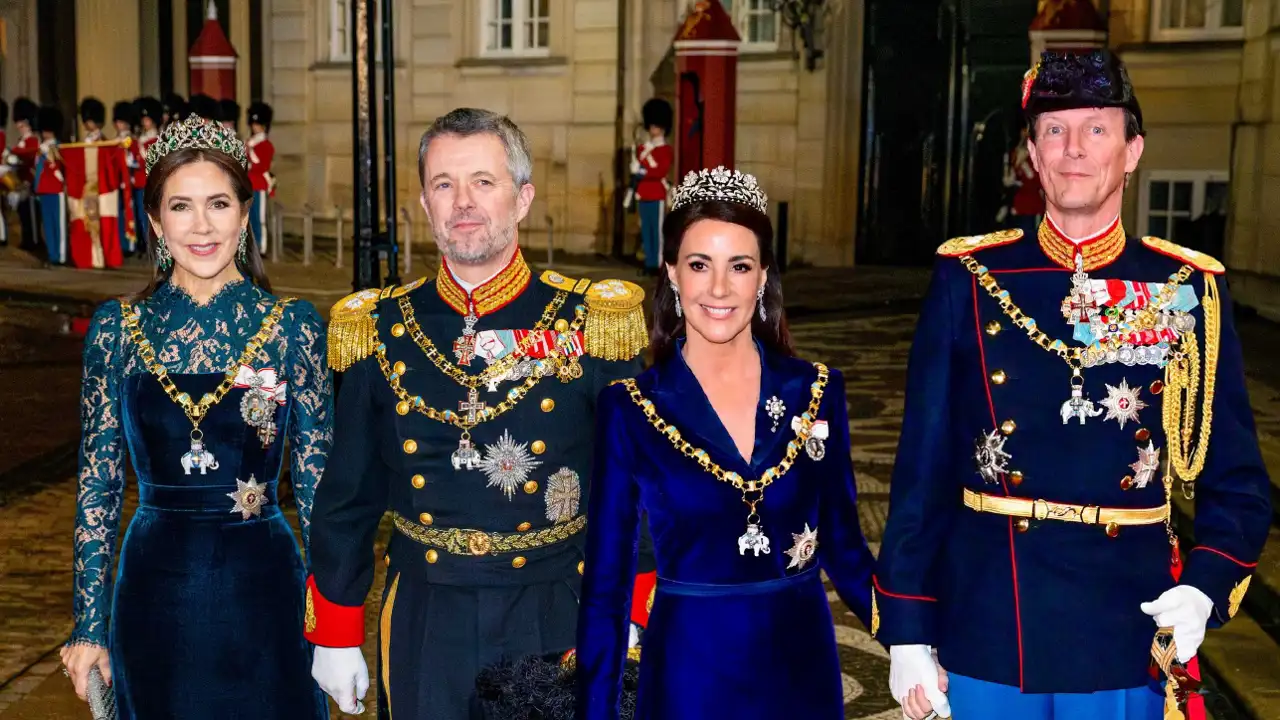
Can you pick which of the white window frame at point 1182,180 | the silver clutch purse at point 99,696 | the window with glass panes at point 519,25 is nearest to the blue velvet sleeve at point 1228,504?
the silver clutch purse at point 99,696

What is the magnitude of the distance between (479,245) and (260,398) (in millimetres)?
672

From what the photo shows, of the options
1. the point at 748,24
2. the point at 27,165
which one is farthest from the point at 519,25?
the point at 27,165

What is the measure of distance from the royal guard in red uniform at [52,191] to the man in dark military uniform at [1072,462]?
61.5ft

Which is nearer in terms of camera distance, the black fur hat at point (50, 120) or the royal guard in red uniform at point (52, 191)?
the royal guard in red uniform at point (52, 191)

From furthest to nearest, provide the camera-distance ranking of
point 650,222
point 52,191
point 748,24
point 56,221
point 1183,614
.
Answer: point 748,24 < point 56,221 < point 52,191 < point 650,222 < point 1183,614

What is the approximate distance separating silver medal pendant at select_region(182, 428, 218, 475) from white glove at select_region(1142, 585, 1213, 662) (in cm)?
201

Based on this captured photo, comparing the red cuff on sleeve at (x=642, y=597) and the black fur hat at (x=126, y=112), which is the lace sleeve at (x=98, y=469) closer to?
the red cuff on sleeve at (x=642, y=597)

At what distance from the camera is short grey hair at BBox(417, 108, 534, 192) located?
3428mm

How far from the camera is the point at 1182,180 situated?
17547mm

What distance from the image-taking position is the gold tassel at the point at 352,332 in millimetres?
3564

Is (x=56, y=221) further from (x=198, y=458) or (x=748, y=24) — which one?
(x=198, y=458)

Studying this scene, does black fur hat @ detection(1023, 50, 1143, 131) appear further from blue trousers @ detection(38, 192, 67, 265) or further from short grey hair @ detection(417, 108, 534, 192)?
blue trousers @ detection(38, 192, 67, 265)

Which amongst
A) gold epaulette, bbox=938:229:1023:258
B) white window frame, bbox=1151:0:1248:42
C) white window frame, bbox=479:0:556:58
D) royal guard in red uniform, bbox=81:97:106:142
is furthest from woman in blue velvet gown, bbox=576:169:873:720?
white window frame, bbox=479:0:556:58

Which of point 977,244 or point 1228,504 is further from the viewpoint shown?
point 977,244
